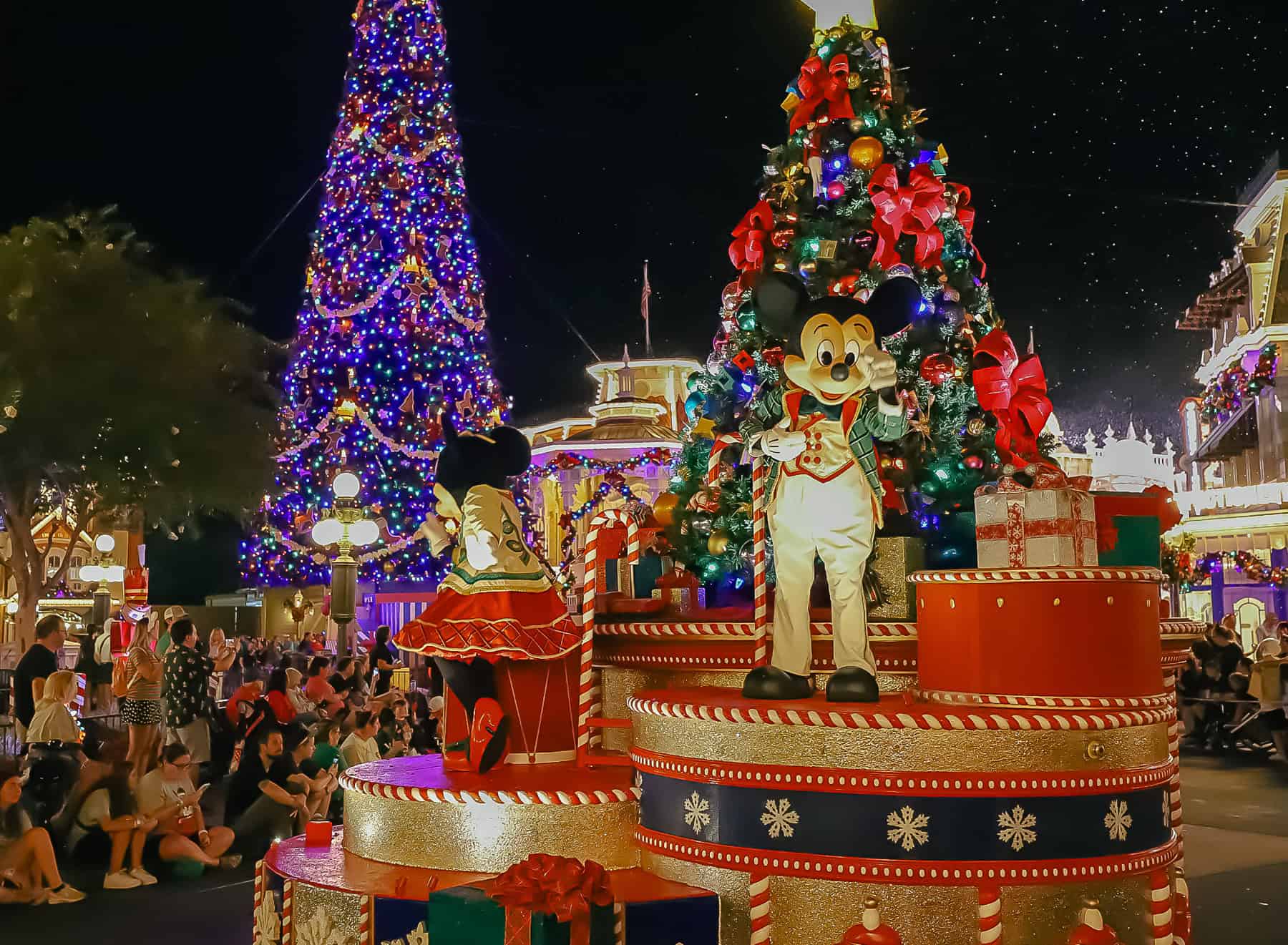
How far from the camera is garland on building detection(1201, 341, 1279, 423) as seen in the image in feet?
88.8

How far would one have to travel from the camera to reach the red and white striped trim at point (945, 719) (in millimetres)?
4629

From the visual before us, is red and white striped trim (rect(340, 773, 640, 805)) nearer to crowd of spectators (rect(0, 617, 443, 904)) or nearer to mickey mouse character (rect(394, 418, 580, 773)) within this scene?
mickey mouse character (rect(394, 418, 580, 773))

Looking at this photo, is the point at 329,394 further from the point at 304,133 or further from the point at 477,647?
the point at 477,647

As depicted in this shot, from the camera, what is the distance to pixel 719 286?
82.6 ft

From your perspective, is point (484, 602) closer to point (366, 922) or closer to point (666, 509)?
point (366, 922)

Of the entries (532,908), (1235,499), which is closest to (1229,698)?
(532,908)

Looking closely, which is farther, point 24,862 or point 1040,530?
point 24,862

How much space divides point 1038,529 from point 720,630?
1.83m

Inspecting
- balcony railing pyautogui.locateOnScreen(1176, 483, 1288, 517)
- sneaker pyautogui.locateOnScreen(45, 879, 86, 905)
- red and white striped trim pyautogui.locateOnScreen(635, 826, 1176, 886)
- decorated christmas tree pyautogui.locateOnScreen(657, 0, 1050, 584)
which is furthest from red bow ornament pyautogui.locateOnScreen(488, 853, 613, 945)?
balcony railing pyautogui.locateOnScreen(1176, 483, 1288, 517)

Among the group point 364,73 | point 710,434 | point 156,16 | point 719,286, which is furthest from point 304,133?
point 710,434

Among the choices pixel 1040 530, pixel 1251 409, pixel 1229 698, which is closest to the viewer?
pixel 1040 530

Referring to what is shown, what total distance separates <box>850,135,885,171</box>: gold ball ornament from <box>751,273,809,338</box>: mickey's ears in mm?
2656

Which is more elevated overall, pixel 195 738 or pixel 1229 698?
pixel 195 738

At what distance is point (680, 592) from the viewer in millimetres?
7023
